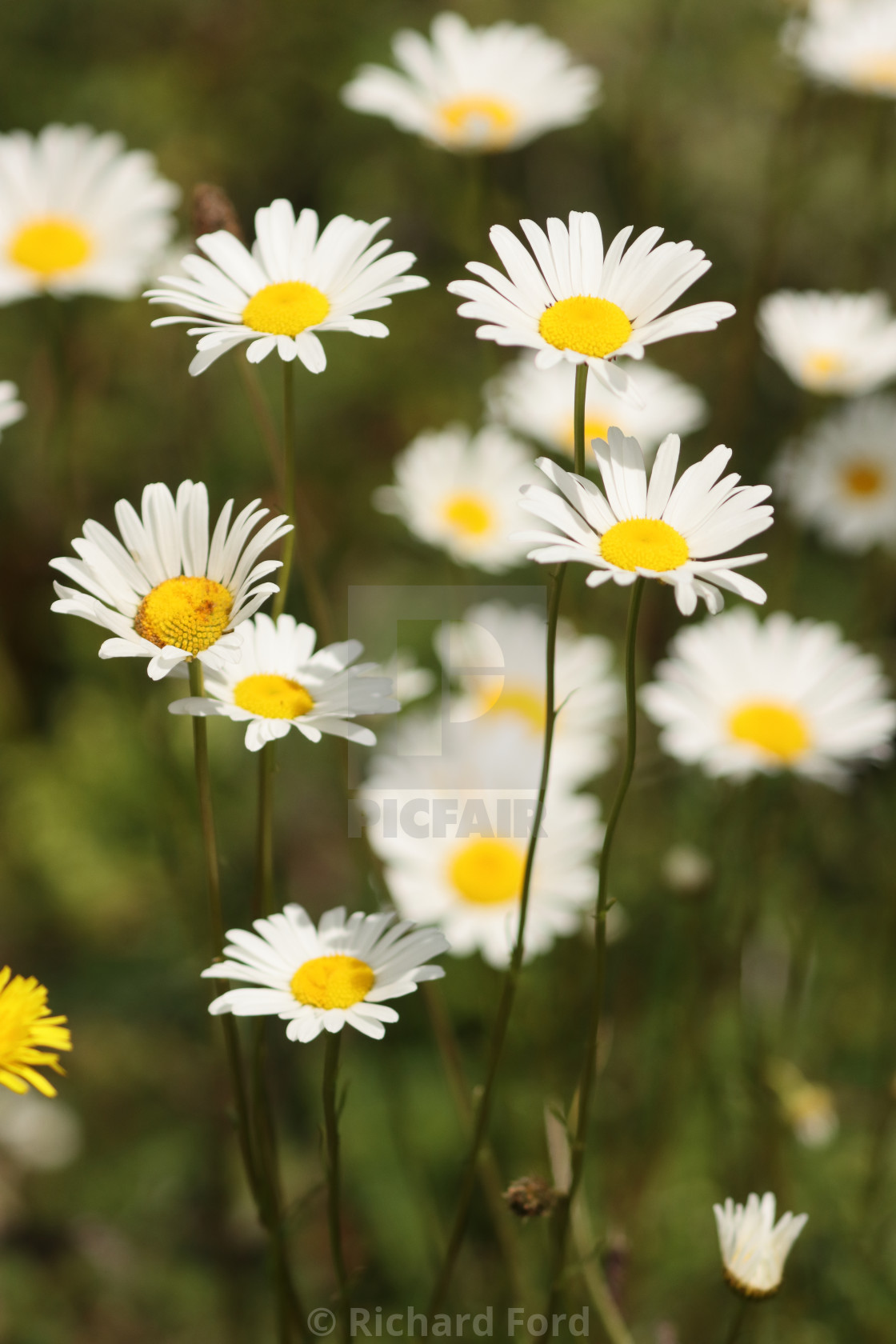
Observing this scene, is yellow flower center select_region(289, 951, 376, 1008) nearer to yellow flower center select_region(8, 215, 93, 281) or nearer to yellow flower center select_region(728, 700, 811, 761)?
yellow flower center select_region(728, 700, 811, 761)

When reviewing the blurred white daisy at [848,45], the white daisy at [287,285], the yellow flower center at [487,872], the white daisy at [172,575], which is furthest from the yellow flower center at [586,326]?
the blurred white daisy at [848,45]

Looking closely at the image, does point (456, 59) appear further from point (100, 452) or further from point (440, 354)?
→ point (100, 452)

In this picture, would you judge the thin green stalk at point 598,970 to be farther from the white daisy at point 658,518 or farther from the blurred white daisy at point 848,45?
the blurred white daisy at point 848,45

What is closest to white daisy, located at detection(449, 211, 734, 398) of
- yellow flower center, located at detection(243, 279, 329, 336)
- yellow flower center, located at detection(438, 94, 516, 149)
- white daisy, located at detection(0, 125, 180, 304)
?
yellow flower center, located at detection(243, 279, 329, 336)

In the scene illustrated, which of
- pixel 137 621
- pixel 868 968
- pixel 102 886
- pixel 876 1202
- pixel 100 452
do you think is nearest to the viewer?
pixel 137 621

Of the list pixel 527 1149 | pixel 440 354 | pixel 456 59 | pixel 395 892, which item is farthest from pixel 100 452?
pixel 527 1149

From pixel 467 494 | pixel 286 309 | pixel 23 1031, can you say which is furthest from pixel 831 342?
pixel 23 1031
